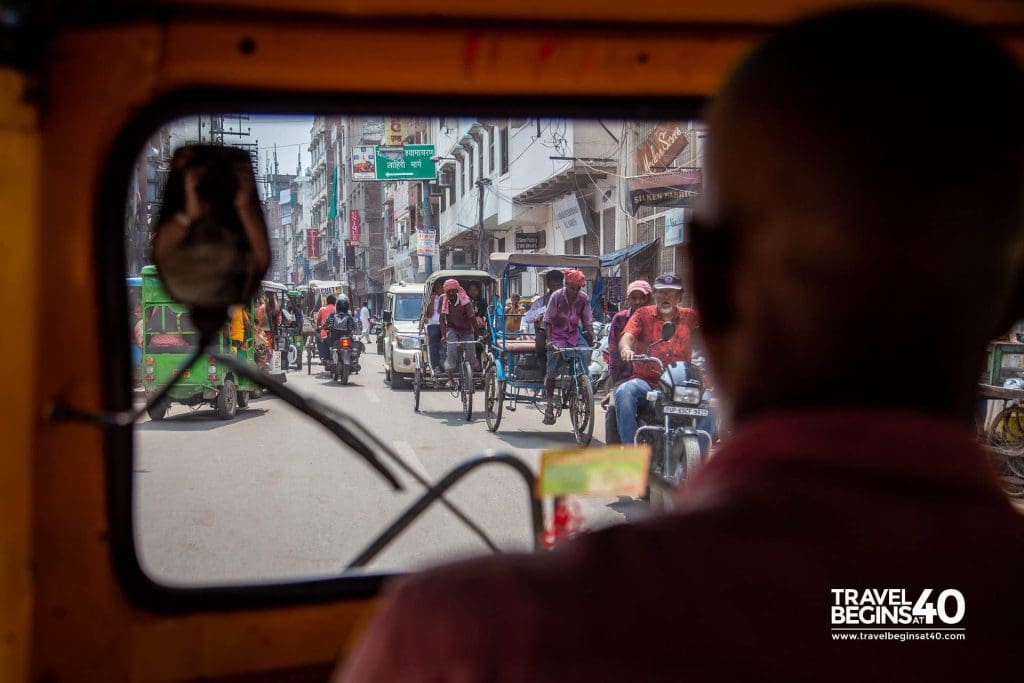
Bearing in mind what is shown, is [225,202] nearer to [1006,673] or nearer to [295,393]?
[295,393]

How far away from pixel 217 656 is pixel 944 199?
1266 millimetres

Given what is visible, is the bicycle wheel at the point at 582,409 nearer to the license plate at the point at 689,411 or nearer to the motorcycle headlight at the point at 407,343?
the license plate at the point at 689,411

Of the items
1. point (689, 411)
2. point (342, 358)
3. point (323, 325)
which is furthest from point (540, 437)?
point (323, 325)

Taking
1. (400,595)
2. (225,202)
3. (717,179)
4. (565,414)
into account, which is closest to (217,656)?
(225,202)

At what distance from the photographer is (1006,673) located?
2.09 feet

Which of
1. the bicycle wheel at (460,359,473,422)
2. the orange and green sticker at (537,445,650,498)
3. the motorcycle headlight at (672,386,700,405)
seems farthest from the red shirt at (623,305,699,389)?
the bicycle wheel at (460,359,473,422)

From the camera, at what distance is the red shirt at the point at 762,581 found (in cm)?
58

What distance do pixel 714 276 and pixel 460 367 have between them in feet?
32.5

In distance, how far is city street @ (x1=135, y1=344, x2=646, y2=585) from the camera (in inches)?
60.5

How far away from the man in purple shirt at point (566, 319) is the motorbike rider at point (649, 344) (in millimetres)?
2390

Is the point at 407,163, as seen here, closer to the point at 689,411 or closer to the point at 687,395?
the point at 689,411

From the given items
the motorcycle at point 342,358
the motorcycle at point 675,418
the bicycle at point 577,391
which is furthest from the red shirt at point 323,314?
the motorcycle at point 675,418

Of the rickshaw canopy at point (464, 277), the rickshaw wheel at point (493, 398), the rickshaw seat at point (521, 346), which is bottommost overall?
the rickshaw wheel at point (493, 398)

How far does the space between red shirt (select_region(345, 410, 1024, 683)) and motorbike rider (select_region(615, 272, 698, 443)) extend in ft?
11.1
